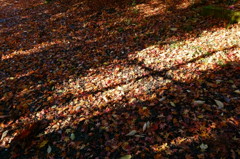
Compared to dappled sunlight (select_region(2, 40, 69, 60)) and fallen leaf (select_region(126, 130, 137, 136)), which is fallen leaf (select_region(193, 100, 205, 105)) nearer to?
fallen leaf (select_region(126, 130, 137, 136))

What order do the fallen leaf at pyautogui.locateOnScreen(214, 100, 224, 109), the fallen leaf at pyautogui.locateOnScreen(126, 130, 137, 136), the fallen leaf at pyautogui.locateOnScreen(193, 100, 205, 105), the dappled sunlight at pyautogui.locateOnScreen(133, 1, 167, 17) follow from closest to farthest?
the fallen leaf at pyautogui.locateOnScreen(126, 130, 137, 136) < the fallen leaf at pyautogui.locateOnScreen(214, 100, 224, 109) < the fallen leaf at pyautogui.locateOnScreen(193, 100, 205, 105) < the dappled sunlight at pyautogui.locateOnScreen(133, 1, 167, 17)

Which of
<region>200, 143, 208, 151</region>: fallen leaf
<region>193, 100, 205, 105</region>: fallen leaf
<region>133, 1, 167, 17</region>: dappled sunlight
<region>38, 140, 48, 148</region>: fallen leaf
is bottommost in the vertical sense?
<region>38, 140, 48, 148</region>: fallen leaf

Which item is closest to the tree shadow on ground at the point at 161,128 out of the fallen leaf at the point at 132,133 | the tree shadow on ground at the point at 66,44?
the fallen leaf at the point at 132,133

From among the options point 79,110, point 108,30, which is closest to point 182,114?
point 79,110

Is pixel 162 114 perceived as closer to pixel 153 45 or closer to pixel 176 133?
pixel 176 133

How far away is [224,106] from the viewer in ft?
10.7

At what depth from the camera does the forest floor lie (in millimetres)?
2977

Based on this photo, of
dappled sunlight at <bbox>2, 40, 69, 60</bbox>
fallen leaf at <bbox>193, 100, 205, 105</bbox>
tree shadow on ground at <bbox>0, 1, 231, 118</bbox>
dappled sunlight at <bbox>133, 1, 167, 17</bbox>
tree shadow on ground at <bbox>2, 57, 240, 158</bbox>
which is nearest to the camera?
tree shadow on ground at <bbox>2, 57, 240, 158</bbox>

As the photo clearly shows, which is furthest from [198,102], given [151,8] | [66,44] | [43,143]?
[151,8]

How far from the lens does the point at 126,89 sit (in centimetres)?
411

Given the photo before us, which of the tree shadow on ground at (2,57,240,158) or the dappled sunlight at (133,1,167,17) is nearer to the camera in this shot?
the tree shadow on ground at (2,57,240,158)

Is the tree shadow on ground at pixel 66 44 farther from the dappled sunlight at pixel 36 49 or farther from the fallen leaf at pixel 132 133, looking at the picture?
the fallen leaf at pixel 132 133

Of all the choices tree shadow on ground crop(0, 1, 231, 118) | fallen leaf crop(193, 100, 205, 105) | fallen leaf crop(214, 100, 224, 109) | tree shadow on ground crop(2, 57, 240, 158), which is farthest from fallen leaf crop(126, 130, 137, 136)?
tree shadow on ground crop(0, 1, 231, 118)

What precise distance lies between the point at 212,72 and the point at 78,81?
326 centimetres
